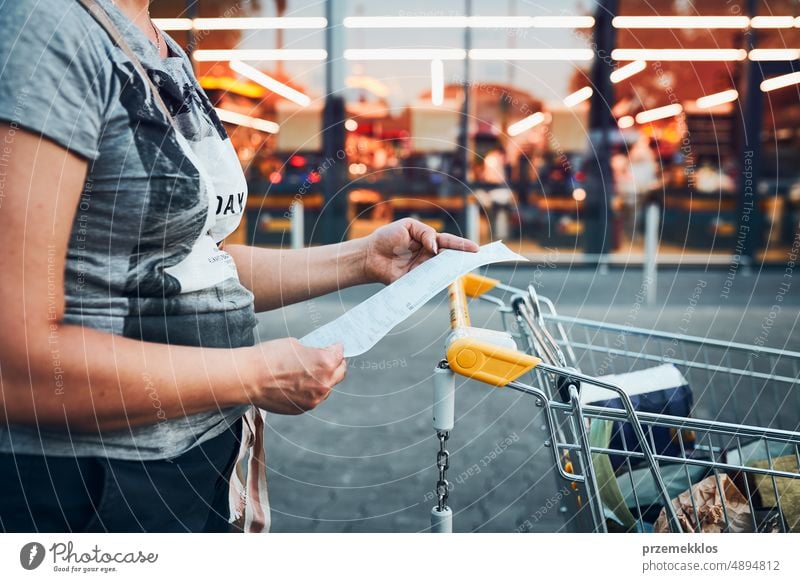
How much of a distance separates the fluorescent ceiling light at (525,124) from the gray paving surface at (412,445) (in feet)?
11.3

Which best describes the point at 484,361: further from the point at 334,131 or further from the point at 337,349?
the point at 334,131

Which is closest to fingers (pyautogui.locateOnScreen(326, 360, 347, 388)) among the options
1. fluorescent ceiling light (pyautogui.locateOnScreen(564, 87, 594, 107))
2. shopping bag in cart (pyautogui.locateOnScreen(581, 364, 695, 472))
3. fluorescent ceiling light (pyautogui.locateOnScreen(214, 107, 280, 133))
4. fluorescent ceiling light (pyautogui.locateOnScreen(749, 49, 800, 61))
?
shopping bag in cart (pyautogui.locateOnScreen(581, 364, 695, 472))

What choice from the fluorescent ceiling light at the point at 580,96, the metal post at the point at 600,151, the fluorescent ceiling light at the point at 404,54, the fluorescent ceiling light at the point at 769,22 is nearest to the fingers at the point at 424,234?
the fluorescent ceiling light at the point at 404,54

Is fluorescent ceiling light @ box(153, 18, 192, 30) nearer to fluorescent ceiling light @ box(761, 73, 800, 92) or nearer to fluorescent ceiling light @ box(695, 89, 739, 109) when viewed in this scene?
fluorescent ceiling light @ box(695, 89, 739, 109)

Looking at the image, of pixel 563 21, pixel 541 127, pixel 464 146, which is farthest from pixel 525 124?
pixel 563 21

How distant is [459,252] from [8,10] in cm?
96

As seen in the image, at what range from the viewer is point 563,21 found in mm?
8750

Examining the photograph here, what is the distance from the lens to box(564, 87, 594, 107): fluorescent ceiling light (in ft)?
32.1

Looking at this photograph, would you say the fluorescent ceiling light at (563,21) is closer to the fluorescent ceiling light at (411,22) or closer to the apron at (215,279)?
the fluorescent ceiling light at (411,22)

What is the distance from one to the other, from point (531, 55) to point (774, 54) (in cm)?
281

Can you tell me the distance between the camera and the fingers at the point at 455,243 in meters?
1.77

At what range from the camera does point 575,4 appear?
888cm
